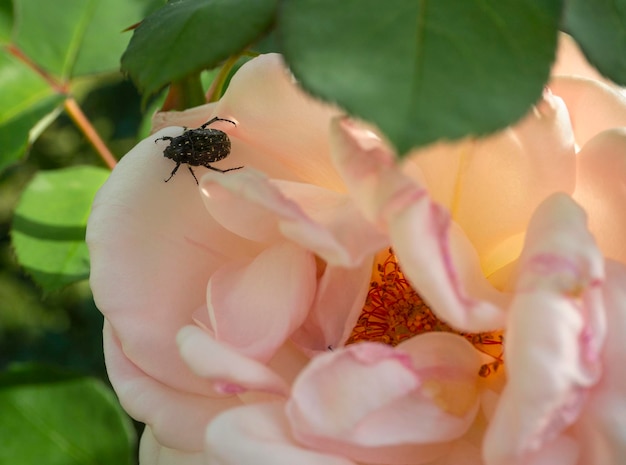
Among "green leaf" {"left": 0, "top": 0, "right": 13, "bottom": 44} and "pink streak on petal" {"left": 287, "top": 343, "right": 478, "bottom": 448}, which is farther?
"green leaf" {"left": 0, "top": 0, "right": 13, "bottom": 44}

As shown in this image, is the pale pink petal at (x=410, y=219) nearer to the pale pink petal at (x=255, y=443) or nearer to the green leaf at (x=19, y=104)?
the pale pink petal at (x=255, y=443)

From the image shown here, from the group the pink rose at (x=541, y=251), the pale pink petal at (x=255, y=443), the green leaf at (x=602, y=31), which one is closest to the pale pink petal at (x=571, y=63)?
the pink rose at (x=541, y=251)

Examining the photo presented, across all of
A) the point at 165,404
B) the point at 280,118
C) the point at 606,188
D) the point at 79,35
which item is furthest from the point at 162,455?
the point at 79,35

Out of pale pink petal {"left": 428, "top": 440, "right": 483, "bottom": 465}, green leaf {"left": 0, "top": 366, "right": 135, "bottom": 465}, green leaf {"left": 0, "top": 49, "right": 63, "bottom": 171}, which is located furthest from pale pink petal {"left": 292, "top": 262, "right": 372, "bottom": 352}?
green leaf {"left": 0, "top": 49, "right": 63, "bottom": 171}

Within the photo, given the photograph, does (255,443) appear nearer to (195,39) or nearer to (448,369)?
(448,369)

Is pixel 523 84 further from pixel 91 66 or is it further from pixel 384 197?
pixel 91 66

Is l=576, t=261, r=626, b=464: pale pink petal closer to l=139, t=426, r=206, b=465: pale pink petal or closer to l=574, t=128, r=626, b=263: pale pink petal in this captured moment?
l=574, t=128, r=626, b=263: pale pink petal
